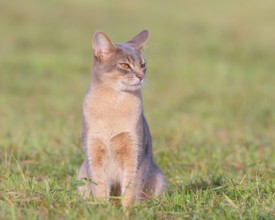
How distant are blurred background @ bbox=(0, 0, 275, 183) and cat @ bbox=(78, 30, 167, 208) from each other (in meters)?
0.38

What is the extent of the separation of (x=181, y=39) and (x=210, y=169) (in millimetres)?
12722

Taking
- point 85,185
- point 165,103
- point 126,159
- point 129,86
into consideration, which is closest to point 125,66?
point 129,86

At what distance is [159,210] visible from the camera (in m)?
4.38

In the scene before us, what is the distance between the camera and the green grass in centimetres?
446

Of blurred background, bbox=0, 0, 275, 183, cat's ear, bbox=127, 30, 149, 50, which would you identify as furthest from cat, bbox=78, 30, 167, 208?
blurred background, bbox=0, 0, 275, 183

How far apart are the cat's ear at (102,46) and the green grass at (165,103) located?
1129 millimetres

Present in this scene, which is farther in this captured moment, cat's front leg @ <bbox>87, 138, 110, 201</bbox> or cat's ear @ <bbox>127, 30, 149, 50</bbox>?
cat's ear @ <bbox>127, 30, 149, 50</bbox>

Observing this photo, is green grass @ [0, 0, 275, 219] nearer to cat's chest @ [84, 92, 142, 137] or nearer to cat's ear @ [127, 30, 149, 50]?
cat's chest @ [84, 92, 142, 137]

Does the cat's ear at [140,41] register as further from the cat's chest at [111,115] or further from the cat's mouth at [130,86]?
the cat's chest at [111,115]

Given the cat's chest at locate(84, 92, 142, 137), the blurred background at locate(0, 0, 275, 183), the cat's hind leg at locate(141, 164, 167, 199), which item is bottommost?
the blurred background at locate(0, 0, 275, 183)

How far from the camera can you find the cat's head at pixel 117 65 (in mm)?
5016

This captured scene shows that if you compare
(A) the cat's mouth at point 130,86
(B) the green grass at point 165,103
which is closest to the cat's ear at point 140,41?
(A) the cat's mouth at point 130,86

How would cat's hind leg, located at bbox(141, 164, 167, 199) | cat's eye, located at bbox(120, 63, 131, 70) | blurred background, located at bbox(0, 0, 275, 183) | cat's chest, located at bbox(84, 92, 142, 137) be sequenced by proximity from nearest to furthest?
cat's chest, located at bbox(84, 92, 142, 137) < cat's eye, located at bbox(120, 63, 131, 70) < cat's hind leg, located at bbox(141, 164, 167, 199) < blurred background, located at bbox(0, 0, 275, 183)

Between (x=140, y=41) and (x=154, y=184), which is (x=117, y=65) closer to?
(x=140, y=41)
